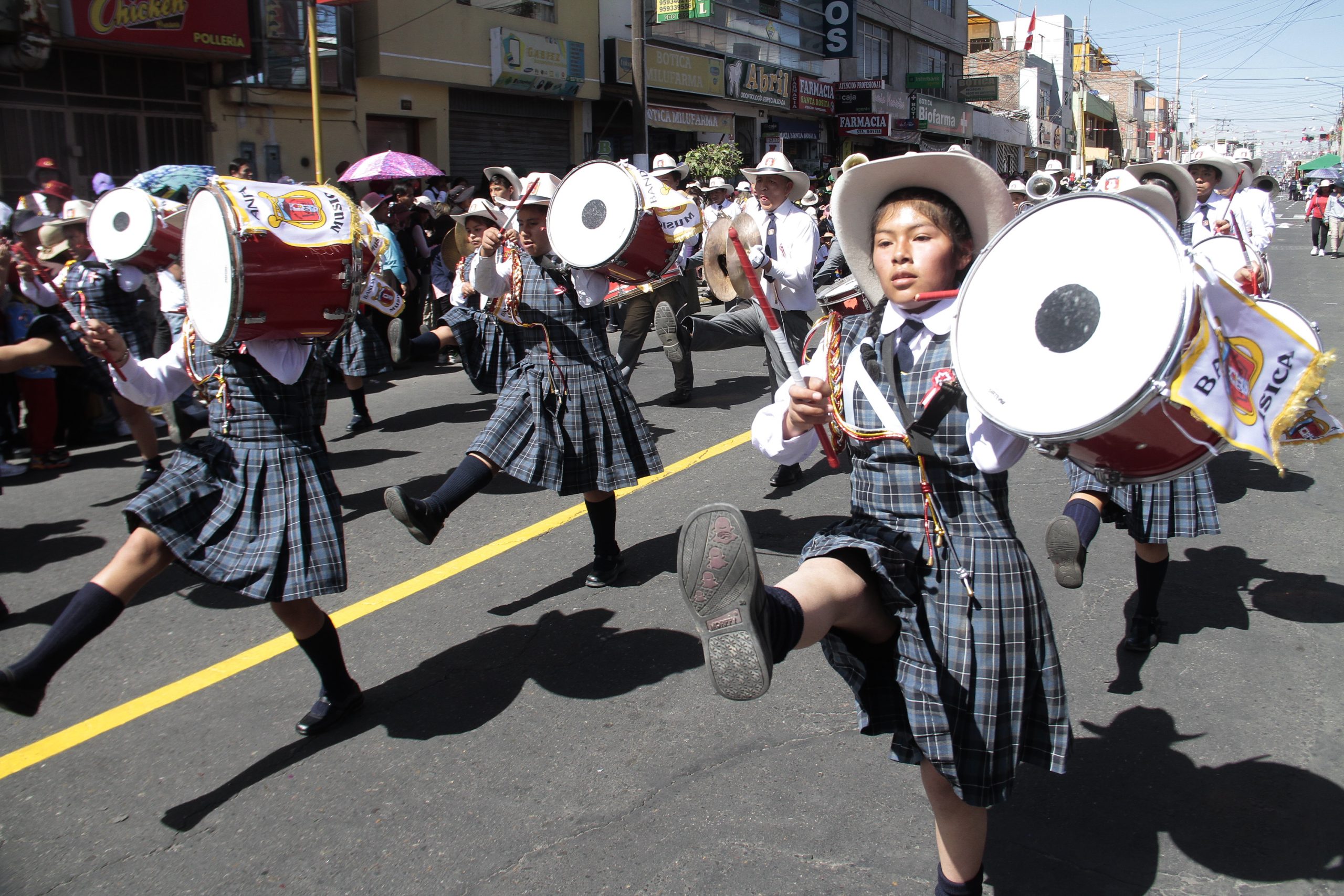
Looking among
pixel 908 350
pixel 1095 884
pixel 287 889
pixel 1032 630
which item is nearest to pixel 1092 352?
pixel 908 350

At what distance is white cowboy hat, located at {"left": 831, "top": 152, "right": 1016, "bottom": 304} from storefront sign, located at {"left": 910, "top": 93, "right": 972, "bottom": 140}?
35.8m

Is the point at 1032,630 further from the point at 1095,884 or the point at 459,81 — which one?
the point at 459,81

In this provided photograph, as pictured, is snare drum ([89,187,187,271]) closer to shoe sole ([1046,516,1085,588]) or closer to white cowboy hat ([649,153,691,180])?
shoe sole ([1046,516,1085,588])

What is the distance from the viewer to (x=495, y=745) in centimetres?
321

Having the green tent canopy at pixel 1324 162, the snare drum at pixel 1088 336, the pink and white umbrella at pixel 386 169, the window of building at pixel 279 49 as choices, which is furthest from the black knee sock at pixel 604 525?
the green tent canopy at pixel 1324 162

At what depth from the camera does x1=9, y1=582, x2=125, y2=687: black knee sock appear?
279cm

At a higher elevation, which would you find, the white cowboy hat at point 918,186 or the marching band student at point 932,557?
the white cowboy hat at point 918,186

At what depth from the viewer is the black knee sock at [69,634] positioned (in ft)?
9.14

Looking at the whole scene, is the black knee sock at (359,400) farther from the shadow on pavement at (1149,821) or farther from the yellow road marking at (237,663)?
the shadow on pavement at (1149,821)

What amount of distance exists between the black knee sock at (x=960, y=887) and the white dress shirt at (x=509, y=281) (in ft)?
9.40

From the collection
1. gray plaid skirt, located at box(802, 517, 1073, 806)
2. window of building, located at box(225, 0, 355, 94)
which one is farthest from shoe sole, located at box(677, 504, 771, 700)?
window of building, located at box(225, 0, 355, 94)

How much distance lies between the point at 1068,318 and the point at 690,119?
883 inches

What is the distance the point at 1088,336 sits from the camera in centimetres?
174

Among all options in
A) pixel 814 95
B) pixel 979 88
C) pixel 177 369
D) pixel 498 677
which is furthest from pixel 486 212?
pixel 979 88
